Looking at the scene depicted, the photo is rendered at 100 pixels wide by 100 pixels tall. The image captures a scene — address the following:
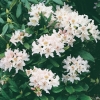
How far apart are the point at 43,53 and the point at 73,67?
349 mm

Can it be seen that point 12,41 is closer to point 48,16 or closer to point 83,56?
point 48,16

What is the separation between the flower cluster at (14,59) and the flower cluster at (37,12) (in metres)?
0.32

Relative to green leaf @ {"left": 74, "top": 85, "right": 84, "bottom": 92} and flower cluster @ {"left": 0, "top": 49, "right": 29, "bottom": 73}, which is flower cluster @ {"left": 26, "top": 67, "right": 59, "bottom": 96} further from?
green leaf @ {"left": 74, "top": 85, "right": 84, "bottom": 92}

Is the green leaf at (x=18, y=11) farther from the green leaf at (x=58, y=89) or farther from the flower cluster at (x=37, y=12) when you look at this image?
the green leaf at (x=58, y=89)

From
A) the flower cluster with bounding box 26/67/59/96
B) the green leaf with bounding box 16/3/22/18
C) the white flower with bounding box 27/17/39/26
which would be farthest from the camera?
the green leaf with bounding box 16/3/22/18

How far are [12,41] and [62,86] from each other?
67 cm

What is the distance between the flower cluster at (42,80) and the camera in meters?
3.08

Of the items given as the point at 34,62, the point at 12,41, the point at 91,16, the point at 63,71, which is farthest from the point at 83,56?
the point at 91,16

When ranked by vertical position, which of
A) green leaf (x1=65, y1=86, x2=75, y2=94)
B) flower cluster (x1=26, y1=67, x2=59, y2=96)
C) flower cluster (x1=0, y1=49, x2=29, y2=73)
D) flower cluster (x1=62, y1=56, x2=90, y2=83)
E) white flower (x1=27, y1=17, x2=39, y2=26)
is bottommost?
green leaf (x1=65, y1=86, x2=75, y2=94)

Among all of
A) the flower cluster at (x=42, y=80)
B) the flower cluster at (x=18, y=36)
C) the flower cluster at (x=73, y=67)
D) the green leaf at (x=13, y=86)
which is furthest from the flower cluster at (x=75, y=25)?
the green leaf at (x=13, y=86)

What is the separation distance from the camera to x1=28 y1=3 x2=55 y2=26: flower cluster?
334cm

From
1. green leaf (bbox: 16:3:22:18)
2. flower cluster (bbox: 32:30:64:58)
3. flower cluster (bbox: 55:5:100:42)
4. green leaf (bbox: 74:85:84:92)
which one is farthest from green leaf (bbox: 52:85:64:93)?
green leaf (bbox: 16:3:22:18)

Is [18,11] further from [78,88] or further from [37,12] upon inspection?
[78,88]

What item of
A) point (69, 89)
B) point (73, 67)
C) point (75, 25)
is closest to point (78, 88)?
point (69, 89)
